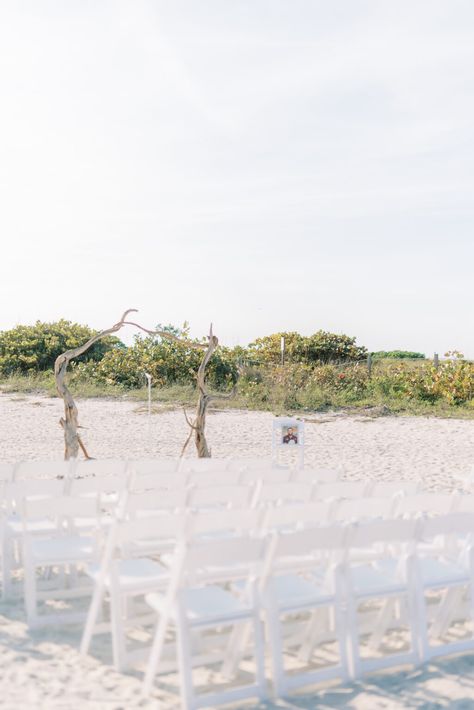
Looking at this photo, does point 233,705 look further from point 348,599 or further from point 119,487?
point 119,487

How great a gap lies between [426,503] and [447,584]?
0.62 m

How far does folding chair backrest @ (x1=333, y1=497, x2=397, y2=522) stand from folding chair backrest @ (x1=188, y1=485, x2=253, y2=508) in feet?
2.37

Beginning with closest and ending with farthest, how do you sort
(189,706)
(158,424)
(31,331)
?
(189,706)
(158,424)
(31,331)

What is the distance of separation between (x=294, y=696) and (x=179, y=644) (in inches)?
29.4

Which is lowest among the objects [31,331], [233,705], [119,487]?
[233,705]

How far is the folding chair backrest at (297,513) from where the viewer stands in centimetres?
480

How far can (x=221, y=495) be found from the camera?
18.2 feet

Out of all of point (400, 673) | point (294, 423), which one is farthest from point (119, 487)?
A: point (294, 423)

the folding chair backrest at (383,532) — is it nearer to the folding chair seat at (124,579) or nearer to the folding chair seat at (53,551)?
the folding chair seat at (124,579)

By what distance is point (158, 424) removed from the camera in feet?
57.8

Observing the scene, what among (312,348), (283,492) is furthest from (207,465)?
(312,348)

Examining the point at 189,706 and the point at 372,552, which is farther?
the point at 372,552

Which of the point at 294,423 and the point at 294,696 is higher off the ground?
the point at 294,423

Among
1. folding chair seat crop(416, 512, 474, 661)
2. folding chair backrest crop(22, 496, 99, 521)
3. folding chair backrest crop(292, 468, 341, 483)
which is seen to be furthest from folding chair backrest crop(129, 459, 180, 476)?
folding chair seat crop(416, 512, 474, 661)
